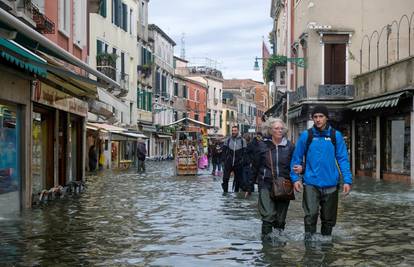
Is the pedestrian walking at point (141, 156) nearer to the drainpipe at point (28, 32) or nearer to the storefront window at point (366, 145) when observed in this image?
the storefront window at point (366, 145)

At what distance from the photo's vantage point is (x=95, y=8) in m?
25.6

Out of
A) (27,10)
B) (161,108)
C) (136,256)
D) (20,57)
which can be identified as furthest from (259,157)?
(161,108)

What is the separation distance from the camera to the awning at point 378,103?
2223 centimetres

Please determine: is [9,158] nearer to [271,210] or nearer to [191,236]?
[191,236]

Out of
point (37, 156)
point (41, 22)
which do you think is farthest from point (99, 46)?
point (41, 22)

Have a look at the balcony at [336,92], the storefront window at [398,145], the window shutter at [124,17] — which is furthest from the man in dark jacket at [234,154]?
the window shutter at [124,17]

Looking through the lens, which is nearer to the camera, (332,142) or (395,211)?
(332,142)

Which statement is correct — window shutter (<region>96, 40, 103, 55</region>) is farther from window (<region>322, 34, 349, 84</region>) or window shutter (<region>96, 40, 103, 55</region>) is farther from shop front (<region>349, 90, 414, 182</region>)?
shop front (<region>349, 90, 414, 182</region>)

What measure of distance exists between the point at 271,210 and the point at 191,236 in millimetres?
1259

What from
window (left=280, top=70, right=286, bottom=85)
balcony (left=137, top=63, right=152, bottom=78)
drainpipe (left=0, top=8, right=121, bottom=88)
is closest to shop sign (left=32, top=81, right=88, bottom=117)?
drainpipe (left=0, top=8, right=121, bottom=88)

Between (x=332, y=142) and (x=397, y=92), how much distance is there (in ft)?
49.4

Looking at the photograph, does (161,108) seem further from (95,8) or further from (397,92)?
(397,92)

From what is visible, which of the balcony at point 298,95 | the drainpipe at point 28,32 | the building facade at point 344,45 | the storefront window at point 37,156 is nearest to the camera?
the drainpipe at point 28,32

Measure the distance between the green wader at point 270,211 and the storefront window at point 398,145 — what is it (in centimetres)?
1563
